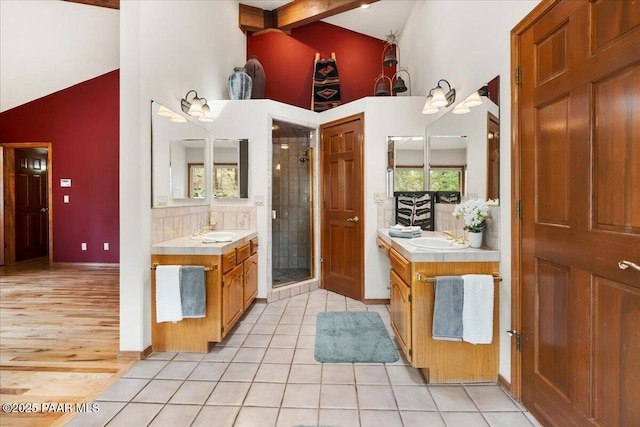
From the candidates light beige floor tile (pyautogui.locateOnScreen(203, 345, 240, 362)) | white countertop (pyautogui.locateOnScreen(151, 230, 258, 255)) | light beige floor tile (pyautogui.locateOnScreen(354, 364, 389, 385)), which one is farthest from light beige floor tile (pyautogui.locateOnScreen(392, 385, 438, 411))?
white countertop (pyautogui.locateOnScreen(151, 230, 258, 255))

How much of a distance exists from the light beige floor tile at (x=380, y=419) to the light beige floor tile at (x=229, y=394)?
712mm

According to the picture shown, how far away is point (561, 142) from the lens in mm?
1544

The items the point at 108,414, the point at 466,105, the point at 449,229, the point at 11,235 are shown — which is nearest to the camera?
the point at 108,414

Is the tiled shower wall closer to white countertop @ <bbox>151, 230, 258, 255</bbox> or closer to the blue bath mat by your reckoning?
the blue bath mat

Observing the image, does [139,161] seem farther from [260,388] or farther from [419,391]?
[419,391]

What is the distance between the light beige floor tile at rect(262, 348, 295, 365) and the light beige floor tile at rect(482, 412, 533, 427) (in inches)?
50.7

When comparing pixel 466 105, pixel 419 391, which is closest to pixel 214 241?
pixel 419 391

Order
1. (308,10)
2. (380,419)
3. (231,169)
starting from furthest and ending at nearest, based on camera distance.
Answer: (308,10)
(231,169)
(380,419)

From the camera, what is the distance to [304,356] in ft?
7.94

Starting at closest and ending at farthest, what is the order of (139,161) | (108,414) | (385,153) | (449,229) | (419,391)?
1. (108,414)
2. (419,391)
3. (139,161)
4. (449,229)
5. (385,153)

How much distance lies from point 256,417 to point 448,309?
1265 mm

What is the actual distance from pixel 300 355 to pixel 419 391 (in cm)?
89

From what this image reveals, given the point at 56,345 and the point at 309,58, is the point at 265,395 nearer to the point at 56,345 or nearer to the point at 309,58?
the point at 56,345

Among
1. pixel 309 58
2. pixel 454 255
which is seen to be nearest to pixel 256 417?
pixel 454 255
